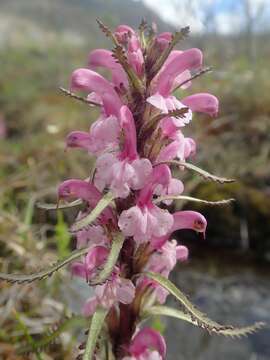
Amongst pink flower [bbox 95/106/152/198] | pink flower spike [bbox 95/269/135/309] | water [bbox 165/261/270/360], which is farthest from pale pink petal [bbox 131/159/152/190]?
water [bbox 165/261/270/360]

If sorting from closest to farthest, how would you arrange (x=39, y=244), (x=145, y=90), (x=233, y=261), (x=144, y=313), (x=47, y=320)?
1. (x=145, y=90)
2. (x=144, y=313)
3. (x=47, y=320)
4. (x=39, y=244)
5. (x=233, y=261)

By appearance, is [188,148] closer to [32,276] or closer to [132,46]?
[132,46]

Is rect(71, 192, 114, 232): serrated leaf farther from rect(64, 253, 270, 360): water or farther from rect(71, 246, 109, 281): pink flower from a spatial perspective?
rect(64, 253, 270, 360): water

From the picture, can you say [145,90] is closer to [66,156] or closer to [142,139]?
[142,139]

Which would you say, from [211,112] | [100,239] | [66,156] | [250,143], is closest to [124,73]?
[211,112]

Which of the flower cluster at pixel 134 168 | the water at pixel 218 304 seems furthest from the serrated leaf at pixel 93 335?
the water at pixel 218 304

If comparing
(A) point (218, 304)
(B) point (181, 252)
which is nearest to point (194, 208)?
(A) point (218, 304)

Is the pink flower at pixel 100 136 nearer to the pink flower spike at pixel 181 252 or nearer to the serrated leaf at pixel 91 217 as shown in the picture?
the serrated leaf at pixel 91 217
